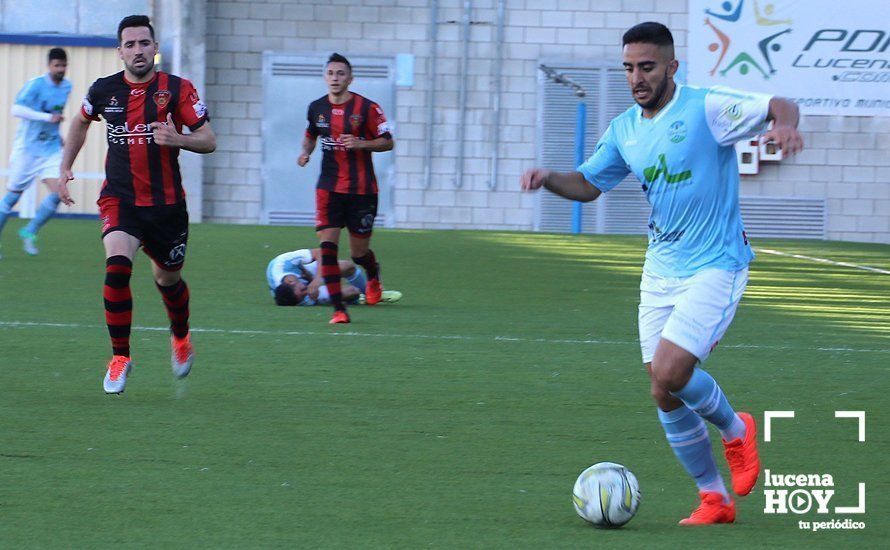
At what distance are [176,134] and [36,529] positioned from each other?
2826 mm

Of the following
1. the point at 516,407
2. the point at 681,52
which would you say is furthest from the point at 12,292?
the point at 681,52

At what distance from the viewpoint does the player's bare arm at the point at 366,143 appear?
10.4 meters

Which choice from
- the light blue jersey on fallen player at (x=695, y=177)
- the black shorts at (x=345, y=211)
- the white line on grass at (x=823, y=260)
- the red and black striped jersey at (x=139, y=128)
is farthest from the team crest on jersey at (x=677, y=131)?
the white line on grass at (x=823, y=260)

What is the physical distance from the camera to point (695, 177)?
4824mm

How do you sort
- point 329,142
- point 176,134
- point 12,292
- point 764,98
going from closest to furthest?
point 764,98 → point 176,134 → point 329,142 → point 12,292

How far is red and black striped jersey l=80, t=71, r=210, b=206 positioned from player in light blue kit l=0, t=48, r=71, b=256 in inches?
290

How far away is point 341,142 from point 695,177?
6.06 meters

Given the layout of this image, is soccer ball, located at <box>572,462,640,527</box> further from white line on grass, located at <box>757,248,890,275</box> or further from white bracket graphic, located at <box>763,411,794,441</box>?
white line on grass, located at <box>757,248,890,275</box>

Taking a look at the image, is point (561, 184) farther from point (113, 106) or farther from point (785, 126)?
point (113, 106)

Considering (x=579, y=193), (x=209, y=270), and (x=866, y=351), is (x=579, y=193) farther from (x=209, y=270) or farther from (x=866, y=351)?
(x=209, y=270)

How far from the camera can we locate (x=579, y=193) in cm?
521

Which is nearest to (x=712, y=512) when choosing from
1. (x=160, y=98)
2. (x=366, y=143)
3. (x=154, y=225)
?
(x=154, y=225)

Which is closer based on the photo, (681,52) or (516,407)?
(516,407)

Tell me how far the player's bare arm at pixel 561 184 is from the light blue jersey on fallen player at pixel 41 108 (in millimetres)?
9968
